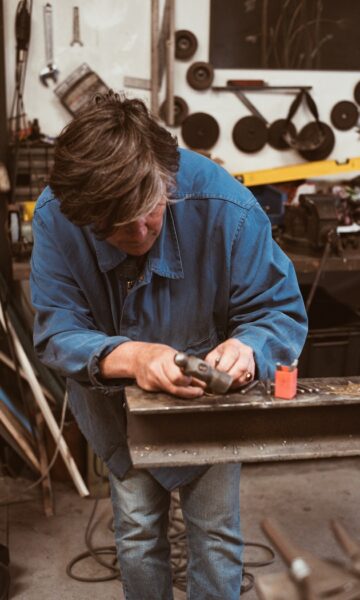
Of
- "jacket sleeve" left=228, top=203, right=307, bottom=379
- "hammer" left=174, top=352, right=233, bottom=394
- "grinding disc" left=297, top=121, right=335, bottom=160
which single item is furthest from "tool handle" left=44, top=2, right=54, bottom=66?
"hammer" left=174, top=352, right=233, bottom=394

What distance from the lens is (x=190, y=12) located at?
316cm

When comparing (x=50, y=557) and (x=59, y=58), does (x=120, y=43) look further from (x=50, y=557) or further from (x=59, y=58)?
(x=50, y=557)

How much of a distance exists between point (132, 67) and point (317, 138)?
0.87 metres

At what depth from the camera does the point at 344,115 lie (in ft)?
11.2

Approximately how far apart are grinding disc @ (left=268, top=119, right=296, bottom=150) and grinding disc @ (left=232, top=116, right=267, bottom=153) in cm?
4

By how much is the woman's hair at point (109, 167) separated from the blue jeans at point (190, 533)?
624 mm

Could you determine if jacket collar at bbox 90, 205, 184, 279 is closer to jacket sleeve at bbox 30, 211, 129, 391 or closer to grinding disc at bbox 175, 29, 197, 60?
jacket sleeve at bbox 30, 211, 129, 391

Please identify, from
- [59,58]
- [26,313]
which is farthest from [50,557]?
[59,58]

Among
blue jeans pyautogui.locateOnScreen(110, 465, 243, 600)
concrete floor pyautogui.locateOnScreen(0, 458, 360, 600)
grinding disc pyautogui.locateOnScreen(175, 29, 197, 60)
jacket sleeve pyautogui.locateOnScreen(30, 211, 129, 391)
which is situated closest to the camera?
jacket sleeve pyautogui.locateOnScreen(30, 211, 129, 391)

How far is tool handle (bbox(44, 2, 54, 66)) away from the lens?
9.91ft

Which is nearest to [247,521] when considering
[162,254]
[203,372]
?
[162,254]

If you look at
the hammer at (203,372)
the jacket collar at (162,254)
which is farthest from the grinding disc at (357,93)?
the hammer at (203,372)

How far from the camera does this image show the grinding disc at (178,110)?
3.22m

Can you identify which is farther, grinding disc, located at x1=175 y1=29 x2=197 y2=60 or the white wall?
grinding disc, located at x1=175 y1=29 x2=197 y2=60
